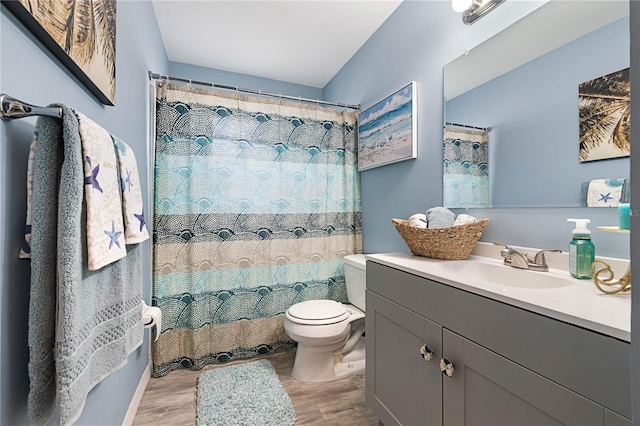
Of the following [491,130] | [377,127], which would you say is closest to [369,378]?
[491,130]

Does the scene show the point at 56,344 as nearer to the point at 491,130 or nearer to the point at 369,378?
the point at 369,378

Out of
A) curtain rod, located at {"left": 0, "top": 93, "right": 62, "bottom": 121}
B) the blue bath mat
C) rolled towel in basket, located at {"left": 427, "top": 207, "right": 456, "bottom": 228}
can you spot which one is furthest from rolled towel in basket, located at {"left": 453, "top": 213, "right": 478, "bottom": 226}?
curtain rod, located at {"left": 0, "top": 93, "right": 62, "bottom": 121}

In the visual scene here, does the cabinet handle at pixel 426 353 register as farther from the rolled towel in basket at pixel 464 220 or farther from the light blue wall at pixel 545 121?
the light blue wall at pixel 545 121

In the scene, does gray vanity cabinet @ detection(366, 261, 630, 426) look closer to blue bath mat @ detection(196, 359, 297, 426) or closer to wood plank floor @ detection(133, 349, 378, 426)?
wood plank floor @ detection(133, 349, 378, 426)

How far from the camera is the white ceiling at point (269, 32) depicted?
1971 mm

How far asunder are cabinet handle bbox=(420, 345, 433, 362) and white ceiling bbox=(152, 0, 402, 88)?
2007 mm

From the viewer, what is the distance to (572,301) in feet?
2.53

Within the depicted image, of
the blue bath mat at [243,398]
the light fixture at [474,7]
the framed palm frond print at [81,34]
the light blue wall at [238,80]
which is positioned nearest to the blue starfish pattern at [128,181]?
the framed palm frond print at [81,34]

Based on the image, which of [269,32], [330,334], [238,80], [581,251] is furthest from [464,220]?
[238,80]

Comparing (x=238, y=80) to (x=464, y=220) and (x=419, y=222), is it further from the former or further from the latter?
(x=464, y=220)

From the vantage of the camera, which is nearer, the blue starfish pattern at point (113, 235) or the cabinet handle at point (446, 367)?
the blue starfish pattern at point (113, 235)

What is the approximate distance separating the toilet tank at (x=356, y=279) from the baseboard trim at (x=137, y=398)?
1.38 metres

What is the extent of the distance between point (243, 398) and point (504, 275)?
150cm

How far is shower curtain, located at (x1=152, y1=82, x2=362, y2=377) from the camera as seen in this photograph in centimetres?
200
